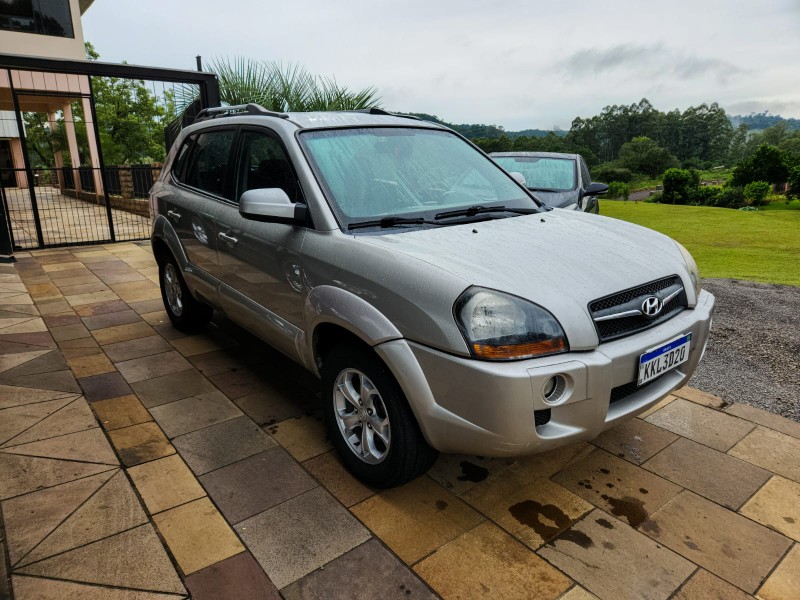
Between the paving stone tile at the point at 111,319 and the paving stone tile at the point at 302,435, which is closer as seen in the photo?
the paving stone tile at the point at 302,435

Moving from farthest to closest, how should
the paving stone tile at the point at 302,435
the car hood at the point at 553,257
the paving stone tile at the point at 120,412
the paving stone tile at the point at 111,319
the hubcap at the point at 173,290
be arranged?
the paving stone tile at the point at 111,319 → the hubcap at the point at 173,290 → the paving stone tile at the point at 120,412 → the paving stone tile at the point at 302,435 → the car hood at the point at 553,257

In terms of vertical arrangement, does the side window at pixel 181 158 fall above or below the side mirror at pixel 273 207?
above

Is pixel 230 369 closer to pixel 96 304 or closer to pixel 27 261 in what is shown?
pixel 96 304

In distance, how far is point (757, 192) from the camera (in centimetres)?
2730

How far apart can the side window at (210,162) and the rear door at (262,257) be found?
0.21m

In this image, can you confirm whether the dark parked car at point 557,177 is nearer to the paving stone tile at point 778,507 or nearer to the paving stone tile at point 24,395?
the paving stone tile at point 778,507

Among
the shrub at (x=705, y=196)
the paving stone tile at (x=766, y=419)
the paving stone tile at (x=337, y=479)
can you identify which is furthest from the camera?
the shrub at (x=705, y=196)

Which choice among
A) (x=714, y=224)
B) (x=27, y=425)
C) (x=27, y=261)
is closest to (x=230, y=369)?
(x=27, y=425)

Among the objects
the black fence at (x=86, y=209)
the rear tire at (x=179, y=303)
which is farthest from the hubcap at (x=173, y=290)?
the black fence at (x=86, y=209)

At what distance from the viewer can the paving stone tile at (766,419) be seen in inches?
125

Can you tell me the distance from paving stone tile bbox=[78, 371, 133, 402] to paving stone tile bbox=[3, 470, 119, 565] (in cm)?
107

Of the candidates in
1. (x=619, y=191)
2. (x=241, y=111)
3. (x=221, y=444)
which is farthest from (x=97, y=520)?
(x=619, y=191)

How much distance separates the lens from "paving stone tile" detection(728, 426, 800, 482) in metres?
2.80

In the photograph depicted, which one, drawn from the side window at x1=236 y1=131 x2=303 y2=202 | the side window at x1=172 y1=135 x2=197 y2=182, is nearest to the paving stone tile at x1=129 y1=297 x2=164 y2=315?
the side window at x1=172 y1=135 x2=197 y2=182
